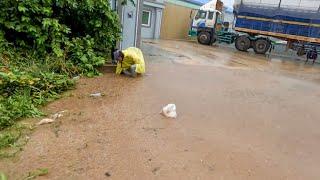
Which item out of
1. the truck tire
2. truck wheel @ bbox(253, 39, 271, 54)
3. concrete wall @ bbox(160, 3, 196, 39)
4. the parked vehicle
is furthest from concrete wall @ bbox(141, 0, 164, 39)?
truck wheel @ bbox(253, 39, 271, 54)

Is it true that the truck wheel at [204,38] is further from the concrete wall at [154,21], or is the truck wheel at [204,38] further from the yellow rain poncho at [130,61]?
the yellow rain poncho at [130,61]

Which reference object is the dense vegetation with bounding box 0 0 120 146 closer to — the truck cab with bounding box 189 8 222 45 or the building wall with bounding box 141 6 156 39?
the building wall with bounding box 141 6 156 39

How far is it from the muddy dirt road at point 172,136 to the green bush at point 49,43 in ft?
1.54

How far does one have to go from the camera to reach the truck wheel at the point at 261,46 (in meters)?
20.0

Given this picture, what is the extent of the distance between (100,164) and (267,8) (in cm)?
1764

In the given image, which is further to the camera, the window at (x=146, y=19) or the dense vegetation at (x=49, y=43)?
the window at (x=146, y=19)

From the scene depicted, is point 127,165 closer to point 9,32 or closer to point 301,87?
point 9,32

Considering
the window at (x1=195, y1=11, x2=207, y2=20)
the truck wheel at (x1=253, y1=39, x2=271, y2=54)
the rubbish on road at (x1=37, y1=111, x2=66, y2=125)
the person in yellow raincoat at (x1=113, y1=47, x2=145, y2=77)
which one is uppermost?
the window at (x1=195, y1=11, x2=207, y2=20)

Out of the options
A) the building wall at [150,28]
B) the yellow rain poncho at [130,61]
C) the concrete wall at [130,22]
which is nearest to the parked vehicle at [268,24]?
the building wall at [150,28]

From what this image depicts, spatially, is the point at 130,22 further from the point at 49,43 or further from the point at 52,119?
the point at 52,119

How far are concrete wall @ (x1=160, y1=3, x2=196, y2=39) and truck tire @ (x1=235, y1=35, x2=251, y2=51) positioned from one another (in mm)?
5239

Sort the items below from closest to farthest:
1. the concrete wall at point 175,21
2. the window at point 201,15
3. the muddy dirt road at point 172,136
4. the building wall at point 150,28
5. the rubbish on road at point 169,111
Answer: the muddy dirt road at point 172,136 → the rubbish on road at point 169,111 → the window at point 201,15 → the building wall at point 150,28 → the concrete wall at point 175,21

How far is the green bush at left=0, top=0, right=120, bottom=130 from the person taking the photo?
582 centimetres

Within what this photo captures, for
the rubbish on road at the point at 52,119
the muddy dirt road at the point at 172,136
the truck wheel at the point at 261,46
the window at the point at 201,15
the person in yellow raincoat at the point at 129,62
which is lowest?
the truck wheel at the point at 261,46
